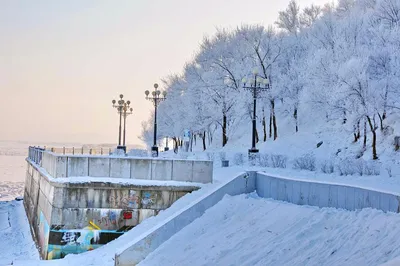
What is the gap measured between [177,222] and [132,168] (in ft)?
18.1

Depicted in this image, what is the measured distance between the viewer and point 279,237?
1124 centimetres

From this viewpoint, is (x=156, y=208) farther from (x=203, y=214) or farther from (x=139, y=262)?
(x=139, y=262)

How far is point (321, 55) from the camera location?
41.3 meters

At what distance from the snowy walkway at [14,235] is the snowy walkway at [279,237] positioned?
8767 millimetres

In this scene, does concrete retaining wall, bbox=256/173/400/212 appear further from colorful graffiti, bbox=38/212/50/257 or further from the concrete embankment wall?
colorful graffiti, bbox=38/212/50/257

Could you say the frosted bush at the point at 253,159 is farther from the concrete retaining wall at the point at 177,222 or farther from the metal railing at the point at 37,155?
the metal railing at the point at 37,155

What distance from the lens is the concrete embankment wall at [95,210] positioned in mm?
18375

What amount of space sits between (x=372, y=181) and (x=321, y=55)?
27.4 metres

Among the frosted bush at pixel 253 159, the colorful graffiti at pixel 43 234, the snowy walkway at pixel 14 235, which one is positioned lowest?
the snowy walkway at pixel 14 235

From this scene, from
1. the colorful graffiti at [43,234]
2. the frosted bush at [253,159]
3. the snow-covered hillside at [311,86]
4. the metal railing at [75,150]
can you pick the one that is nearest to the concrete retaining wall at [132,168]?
the colorful graffiti at [43,234]

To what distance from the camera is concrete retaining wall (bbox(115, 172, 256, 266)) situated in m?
13.9

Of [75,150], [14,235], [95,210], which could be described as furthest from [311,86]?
[95,210]

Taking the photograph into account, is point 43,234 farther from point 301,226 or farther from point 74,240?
point 301,226

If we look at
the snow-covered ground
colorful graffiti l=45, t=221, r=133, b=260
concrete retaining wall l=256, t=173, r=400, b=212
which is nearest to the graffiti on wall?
the snow-covered ground
